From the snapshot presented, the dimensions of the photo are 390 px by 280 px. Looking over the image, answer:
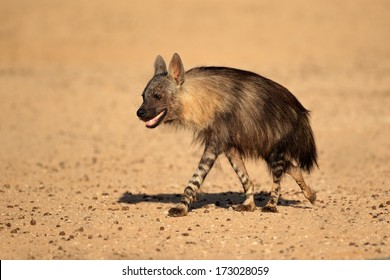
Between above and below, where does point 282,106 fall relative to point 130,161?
above

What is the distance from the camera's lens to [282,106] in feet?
29.7

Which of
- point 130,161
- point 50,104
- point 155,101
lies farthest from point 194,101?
point 50,104

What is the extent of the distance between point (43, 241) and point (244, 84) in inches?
111

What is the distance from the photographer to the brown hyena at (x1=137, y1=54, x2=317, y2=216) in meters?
8.75

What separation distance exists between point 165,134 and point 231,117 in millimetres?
8609

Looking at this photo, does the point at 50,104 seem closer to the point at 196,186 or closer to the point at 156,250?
the point at 196,186

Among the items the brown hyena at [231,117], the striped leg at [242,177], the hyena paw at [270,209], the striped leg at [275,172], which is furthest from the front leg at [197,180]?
the hyena paw at [270,209]

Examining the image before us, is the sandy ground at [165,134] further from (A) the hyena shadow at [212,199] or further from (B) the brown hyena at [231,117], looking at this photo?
(B) the brown hyena at [231,117]

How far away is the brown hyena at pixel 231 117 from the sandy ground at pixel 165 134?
554mm

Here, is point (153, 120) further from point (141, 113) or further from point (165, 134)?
point (165, 134)

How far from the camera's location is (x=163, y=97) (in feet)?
28.6

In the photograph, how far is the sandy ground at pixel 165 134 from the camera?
25.8 feet

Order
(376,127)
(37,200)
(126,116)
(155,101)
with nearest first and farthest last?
(155,101) → (37,200) → (376,127) → (126,116)

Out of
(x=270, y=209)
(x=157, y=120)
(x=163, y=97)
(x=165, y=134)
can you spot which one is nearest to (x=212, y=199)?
(x=270, y=209)
